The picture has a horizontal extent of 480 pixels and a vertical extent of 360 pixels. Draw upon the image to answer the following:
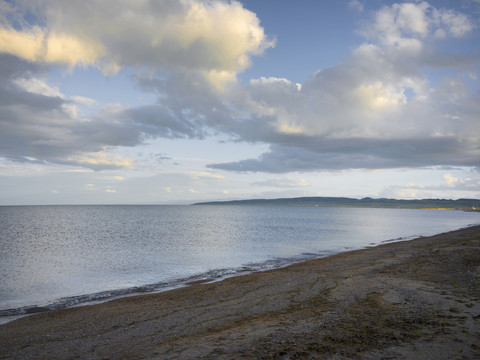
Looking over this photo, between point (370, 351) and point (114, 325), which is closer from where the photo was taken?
point (370, 351)

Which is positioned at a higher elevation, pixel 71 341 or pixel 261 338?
pixel 261 338

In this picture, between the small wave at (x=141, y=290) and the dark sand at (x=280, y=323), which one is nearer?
the dark sand at (x=280, y=323)

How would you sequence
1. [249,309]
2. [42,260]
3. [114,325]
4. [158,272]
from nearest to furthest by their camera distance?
[114,325], [249,309], [158,272], [42,260]

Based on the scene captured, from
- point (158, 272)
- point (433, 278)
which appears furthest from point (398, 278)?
point (158, 272)

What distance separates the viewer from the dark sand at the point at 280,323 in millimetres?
7984

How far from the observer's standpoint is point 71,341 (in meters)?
10.4

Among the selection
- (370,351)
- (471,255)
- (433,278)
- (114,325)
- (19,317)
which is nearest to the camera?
(370,351)

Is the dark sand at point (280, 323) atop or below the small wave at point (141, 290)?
atop

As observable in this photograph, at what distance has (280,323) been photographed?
405 inches

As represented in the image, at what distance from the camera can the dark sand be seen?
7.98 m

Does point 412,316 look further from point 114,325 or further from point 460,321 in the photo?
point 114,325

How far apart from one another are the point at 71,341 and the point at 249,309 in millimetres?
6713

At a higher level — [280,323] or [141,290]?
[280,323]

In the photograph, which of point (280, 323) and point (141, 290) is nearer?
point (280, 323)
